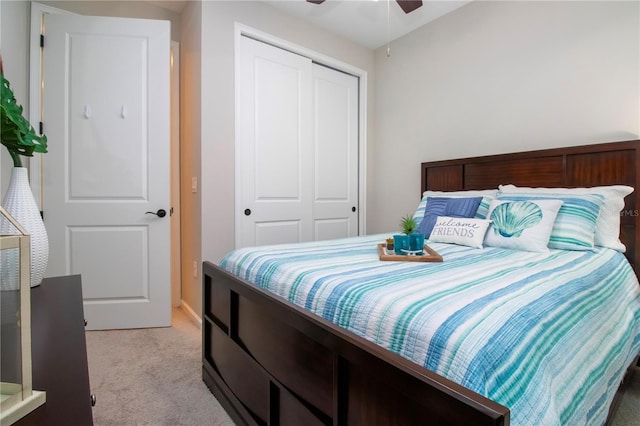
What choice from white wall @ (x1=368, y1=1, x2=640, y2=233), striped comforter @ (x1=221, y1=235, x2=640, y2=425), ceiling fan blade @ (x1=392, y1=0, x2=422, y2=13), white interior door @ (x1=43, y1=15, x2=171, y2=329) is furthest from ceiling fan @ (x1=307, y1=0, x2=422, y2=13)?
striped comforter @ (x1=221, y1=235, x2=640, y2=425)

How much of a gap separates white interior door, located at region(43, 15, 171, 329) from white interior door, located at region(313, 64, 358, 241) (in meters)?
1.40

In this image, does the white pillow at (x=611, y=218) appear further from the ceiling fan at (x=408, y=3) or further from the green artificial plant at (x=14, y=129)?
the green artificial plant at (x=14, y=129)

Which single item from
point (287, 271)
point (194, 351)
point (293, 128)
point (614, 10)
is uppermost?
point (614, 10)

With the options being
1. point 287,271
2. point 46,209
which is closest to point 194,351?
point 287,271

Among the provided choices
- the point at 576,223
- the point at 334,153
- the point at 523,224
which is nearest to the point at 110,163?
the point at 334,153

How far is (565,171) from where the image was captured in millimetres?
2277

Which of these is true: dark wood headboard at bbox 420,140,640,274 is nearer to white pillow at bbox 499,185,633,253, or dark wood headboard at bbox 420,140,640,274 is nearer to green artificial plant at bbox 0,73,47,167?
white pillow at bbox 499,185,633,253

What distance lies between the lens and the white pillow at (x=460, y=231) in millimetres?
1966

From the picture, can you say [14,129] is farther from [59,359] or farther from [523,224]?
[523,224]

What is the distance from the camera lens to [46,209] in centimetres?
236

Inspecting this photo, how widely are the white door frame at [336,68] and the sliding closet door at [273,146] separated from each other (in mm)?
41

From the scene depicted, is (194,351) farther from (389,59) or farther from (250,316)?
(389,59)

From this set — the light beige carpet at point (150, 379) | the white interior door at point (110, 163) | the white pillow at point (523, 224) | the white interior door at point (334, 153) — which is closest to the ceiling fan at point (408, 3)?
the white interior door at point (334, 153)

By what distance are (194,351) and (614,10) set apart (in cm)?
354
